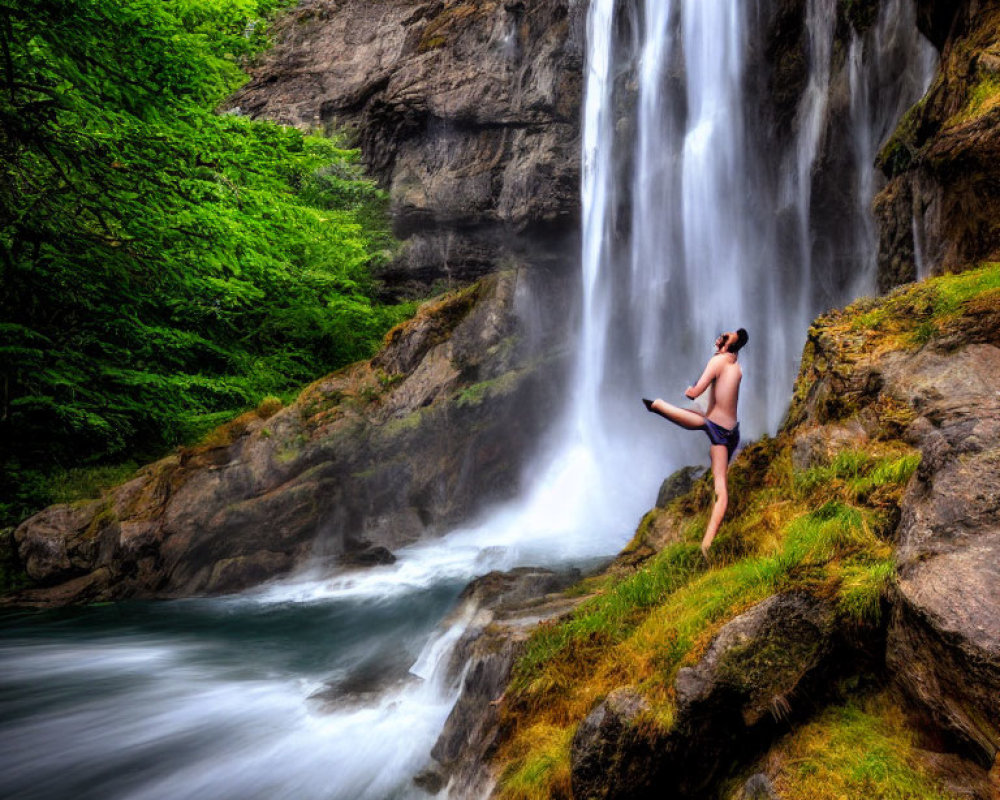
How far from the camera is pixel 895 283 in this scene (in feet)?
22.6

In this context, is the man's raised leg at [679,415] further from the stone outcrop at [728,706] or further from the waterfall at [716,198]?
the waterfall at [716,198]

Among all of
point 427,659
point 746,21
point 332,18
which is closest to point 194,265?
point 427,659

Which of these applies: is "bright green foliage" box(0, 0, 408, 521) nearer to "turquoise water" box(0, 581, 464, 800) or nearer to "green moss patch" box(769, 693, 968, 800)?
"turquoise water" box(0, 581, 464, 800)

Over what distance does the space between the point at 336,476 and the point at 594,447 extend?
721 centimetres

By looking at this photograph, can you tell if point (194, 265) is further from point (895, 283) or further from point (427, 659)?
point (895, 283)

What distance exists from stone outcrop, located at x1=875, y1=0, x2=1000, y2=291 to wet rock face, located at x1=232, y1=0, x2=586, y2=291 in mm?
11335

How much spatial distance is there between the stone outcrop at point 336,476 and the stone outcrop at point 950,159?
366 inches

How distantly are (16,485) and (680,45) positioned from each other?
1853 centimetres

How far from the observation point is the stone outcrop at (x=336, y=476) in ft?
33.0

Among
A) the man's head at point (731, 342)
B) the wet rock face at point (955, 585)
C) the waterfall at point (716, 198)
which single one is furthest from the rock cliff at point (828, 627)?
the waterfall at point (716, 198)

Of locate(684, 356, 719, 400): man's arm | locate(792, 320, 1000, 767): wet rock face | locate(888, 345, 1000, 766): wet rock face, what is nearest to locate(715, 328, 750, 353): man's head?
locate(684, 356, 719, 400): man's arm

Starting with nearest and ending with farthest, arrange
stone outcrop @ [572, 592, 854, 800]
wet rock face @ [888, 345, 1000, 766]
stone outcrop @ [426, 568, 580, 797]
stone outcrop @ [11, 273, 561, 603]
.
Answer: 1. wet rock face @ [888, 345, 1000, 766]
2. stone outcrop @ [572, 592, 854, 800]
3. stone outcrop @ [426, 568, 580, 797]
4. stone outcrop @ [11, 273, 561, 603]

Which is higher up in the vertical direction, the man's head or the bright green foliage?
the bright green foliage

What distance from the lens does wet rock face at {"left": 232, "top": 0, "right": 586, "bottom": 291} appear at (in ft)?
58.5
